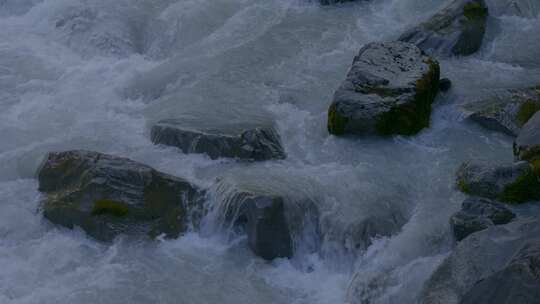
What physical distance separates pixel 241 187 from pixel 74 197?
2114mm

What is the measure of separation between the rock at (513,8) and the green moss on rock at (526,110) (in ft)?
12.0

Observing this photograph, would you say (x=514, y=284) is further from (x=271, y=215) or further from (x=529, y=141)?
(x=529, y=141)

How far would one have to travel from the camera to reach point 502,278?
22.3 feet

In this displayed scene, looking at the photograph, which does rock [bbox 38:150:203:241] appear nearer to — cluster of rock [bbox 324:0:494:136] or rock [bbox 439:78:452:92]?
cluster of rock [bbox 324:0:494:136]

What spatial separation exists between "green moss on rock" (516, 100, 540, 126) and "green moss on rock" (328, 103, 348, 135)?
8.14ft

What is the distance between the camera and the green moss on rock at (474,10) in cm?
1312

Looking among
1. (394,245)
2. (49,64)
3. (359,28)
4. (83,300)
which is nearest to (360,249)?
(394,245)

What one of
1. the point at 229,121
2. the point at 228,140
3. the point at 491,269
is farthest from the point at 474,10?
the point at 491,269

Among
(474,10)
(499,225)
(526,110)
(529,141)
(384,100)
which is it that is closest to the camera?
(499,225)

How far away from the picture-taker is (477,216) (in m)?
8.57

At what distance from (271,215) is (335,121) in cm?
245

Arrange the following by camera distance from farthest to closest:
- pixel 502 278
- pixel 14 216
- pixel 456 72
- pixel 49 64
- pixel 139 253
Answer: pixel 49 64
pixel 456 72
pixel 14 216
pixel 139 253
pixel 502 278

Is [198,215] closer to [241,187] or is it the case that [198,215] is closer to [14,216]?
[241,187]

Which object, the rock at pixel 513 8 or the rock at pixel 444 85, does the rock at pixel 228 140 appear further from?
the rock at pixel 513 8
